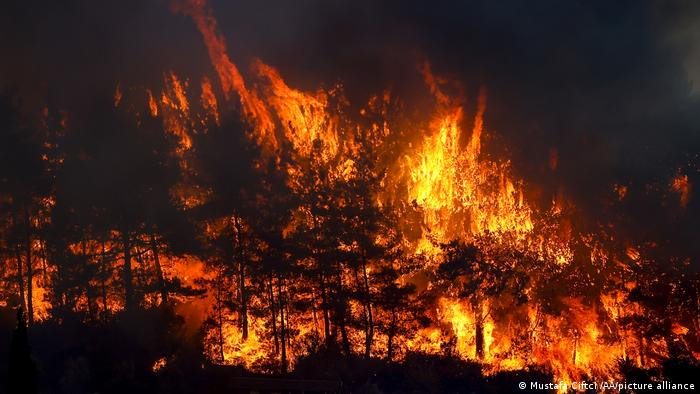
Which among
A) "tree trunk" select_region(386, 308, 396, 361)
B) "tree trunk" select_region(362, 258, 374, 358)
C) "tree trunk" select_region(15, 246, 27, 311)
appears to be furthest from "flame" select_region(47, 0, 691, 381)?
"tree trunk" select_region(15, 246, 27, 311)

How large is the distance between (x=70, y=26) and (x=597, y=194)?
55468 millimetres

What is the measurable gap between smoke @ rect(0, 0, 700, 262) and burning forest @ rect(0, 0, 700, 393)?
11.2 inches

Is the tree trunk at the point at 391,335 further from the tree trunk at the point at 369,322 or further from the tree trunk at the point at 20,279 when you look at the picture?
the tree trunk at the point at 20,279

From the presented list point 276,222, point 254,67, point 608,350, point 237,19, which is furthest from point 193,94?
point 608,350

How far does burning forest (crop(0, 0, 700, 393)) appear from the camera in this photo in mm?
32875

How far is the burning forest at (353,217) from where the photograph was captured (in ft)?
108

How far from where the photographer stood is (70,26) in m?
62.8

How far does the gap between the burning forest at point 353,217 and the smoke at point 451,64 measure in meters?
0.28

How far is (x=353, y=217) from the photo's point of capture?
33219 mm

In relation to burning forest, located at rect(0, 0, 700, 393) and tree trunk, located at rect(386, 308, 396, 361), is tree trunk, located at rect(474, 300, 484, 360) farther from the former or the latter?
tree trunk, located at rect(386, 308, 396, 361)

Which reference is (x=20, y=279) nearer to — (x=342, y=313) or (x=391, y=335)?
(x=342, y=313)

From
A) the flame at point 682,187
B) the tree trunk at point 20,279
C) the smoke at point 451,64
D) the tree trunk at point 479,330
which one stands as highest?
the smoke at point 451,64

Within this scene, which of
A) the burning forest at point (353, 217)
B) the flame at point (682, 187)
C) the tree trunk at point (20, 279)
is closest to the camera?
the burning forest at point (353, 217)

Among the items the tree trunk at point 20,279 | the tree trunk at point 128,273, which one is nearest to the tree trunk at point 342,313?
the tree trunk at point 128,273
